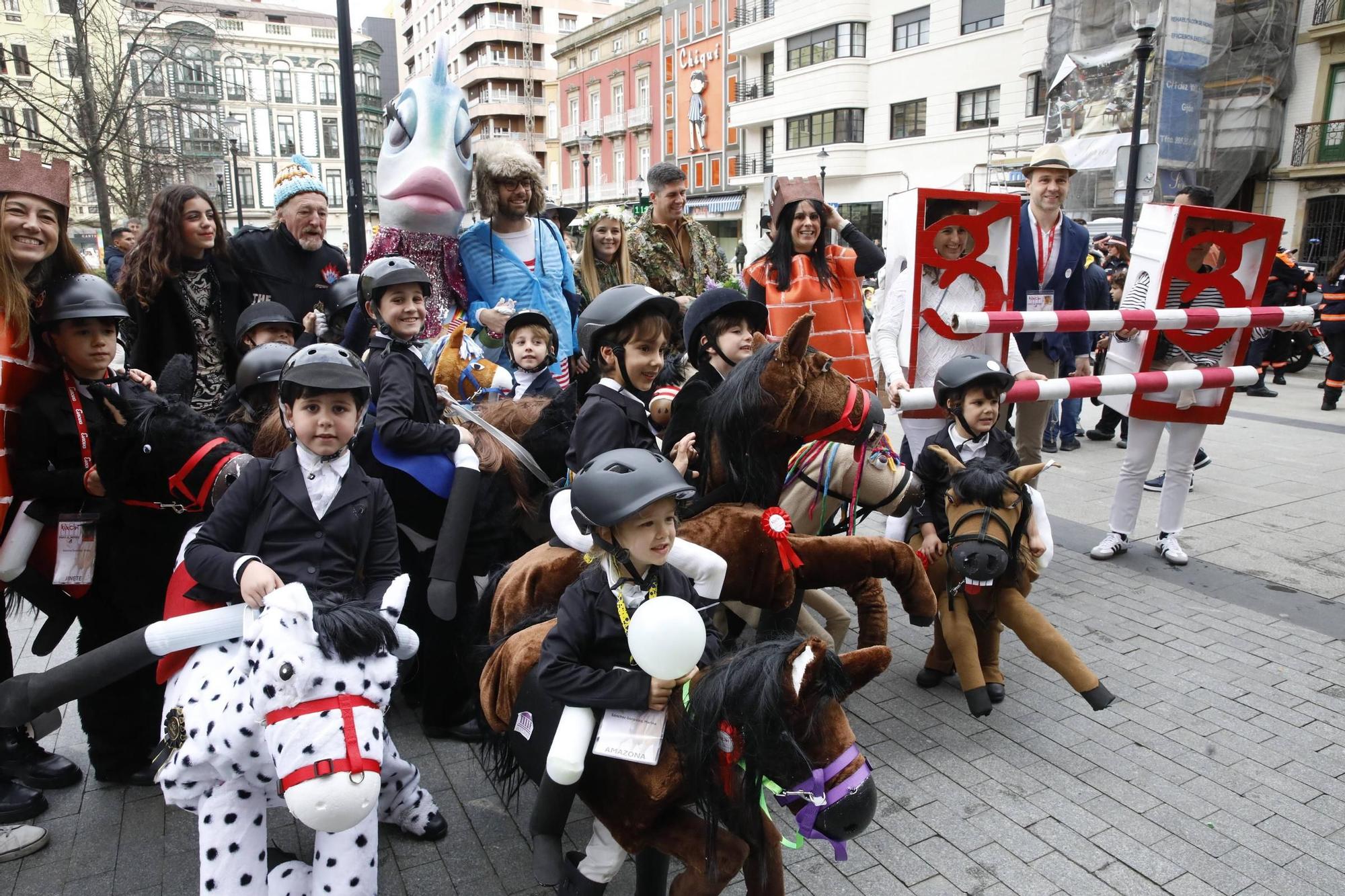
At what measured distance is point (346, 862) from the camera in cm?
238

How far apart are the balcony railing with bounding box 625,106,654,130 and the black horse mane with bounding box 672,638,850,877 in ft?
161

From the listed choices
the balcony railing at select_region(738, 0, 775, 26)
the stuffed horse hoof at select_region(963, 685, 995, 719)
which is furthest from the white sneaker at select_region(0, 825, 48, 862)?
the balcony railing at select_region(738, 0, 775, 26)

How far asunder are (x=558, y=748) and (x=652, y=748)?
25 cm

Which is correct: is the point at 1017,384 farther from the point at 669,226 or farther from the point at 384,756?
the point at 384,756

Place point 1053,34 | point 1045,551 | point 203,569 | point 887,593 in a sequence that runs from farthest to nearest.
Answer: point 1053,34
point 887,593
point 1045,551
point 203,569

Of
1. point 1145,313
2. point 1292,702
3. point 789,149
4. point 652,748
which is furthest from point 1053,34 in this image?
point 652,748

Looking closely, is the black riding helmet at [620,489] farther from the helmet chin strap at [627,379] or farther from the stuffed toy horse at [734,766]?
the helmet chin strap at [627,379]

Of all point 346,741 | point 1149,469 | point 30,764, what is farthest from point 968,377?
point 30,764

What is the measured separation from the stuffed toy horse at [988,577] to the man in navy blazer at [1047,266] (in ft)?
6.38

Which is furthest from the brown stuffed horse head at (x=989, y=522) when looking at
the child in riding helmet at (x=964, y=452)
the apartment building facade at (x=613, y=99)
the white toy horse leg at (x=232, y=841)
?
the apartment building facade at (x=613, y=99)

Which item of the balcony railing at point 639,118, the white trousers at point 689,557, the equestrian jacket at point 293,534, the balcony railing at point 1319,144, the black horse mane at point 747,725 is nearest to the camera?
the black horse mane at point 747,725

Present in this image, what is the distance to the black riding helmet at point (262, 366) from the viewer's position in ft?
11.4

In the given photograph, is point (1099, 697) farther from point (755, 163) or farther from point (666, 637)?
point (755, 163)

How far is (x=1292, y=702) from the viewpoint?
13.1 feet
